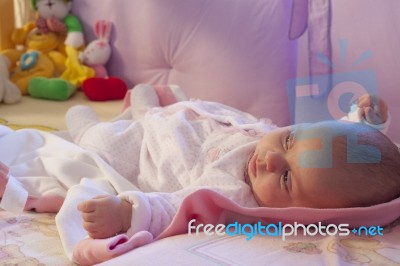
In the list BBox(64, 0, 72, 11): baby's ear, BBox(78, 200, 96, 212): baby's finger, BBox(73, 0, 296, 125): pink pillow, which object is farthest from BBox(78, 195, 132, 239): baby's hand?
BBox(64, 0, 72, 11): baby's ear

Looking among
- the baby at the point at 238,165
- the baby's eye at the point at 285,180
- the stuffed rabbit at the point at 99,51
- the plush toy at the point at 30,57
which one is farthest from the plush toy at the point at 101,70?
the baby's eye at the point at 285,180

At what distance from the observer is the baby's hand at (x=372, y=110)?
101 centimetres

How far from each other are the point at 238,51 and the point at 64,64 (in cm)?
68

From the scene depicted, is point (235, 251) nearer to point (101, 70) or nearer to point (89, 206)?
point (89, 206)

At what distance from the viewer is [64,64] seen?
1860 millimetres

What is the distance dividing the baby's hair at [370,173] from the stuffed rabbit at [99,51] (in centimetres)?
113

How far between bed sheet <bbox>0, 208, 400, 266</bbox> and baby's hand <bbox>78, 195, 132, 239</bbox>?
6 cm

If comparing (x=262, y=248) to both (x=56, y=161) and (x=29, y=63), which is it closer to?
(x=56, y=161)

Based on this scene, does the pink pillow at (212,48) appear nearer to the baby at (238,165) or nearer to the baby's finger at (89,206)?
the baby at (238,165)

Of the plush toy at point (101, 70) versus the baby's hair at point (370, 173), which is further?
the plush toy at point (101, 70)

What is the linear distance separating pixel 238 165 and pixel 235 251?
0.80 ft

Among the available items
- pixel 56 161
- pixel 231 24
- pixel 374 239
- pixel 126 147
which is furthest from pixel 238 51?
pixel 374 239

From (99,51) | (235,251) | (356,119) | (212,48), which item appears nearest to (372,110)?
(356,119)

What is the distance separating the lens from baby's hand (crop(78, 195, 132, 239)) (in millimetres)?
750
